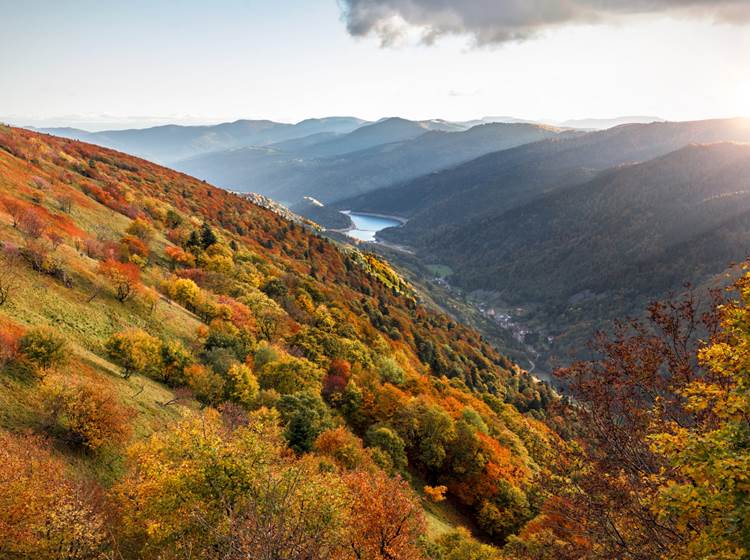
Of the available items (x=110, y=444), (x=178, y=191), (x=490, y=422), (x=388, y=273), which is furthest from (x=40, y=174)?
(x=388, y=273)

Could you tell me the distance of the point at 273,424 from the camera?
103 ft

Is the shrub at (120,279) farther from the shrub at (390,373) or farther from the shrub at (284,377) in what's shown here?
the shrub at (390,373)

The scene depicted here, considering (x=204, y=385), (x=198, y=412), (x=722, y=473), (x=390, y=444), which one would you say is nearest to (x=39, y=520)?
(x=198, y=412)

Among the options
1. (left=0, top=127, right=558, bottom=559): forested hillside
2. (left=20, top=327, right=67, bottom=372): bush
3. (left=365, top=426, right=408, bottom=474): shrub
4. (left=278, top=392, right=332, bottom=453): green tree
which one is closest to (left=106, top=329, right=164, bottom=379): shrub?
(left=0, top=127, right=558, bottom=559): forested hillside

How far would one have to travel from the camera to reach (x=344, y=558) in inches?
766

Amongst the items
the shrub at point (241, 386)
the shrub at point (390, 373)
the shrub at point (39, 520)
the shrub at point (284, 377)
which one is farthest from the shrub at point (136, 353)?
the shrub at point (390, 373)

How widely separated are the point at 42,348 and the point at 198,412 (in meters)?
11.2

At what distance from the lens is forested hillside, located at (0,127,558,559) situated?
18953mm

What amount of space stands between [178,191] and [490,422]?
8810 cm

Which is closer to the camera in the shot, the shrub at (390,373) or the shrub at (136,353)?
the shrub at (136,353)

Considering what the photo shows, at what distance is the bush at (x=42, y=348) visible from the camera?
984 inches

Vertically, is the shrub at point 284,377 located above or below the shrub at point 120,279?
below

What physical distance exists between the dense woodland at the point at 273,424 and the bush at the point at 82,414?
11cm

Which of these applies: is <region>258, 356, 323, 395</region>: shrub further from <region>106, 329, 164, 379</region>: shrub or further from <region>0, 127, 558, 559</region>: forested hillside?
<region>106, 329, 164, 379</region>: shrub
